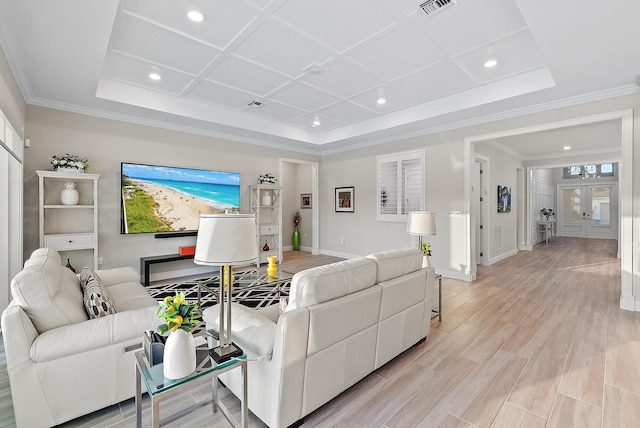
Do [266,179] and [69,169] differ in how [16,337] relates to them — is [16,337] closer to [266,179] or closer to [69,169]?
[69,169]

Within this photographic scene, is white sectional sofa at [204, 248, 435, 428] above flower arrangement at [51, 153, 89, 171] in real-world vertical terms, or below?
below

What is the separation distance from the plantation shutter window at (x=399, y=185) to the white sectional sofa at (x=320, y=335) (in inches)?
144

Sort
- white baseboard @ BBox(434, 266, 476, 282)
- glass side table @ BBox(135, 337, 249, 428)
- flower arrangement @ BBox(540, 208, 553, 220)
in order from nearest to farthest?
glass side table @ BBox(135, 337, 249, 428) < white baseboard @ BBox(434, 266, 476, 282) < flower arrangement @ BBox(540, 208, 553, 220)

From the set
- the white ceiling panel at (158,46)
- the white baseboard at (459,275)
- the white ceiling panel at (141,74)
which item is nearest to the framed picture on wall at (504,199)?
the white baseboard at (459,275)

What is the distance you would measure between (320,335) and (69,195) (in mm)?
4157

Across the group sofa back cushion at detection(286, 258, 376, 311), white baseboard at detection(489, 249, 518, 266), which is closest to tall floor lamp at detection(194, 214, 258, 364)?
sofa back cushion at detection(286, 258, 376, 311)

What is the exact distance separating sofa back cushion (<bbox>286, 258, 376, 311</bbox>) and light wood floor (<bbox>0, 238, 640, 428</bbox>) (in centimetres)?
73

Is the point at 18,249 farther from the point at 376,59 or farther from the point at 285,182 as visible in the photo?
the point at 285,182

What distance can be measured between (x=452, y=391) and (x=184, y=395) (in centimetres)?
182

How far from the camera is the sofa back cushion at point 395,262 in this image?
2133 mm

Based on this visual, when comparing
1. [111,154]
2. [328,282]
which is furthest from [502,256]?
[111,154]

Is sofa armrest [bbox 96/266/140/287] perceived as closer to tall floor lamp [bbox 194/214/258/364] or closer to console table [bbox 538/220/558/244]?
tall floor lamp [bbox 194/214/258/364]

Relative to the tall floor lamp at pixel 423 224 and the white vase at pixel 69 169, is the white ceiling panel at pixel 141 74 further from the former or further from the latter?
the tall floor lamp at pixel 423 224

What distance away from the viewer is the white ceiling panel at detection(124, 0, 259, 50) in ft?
7.97
